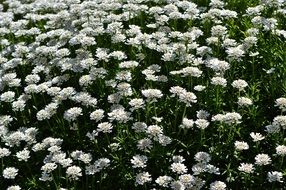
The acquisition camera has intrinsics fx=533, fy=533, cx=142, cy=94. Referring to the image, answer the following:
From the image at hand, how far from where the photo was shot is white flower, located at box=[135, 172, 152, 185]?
450 centimetres

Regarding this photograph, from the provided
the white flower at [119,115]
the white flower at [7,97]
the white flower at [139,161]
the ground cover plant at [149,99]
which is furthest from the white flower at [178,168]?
the white flower at [7,97]

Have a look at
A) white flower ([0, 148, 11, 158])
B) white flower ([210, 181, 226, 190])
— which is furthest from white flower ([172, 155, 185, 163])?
white flower ([0, 148, 11, 158])

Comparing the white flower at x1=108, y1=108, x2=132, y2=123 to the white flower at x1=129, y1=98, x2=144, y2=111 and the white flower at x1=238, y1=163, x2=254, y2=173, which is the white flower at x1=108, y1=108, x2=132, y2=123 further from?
the white flower at x1=238, y1=163, x2=254, y2=173

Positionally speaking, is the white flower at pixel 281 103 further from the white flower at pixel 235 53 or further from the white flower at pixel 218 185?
the white flower at pixel 218 185

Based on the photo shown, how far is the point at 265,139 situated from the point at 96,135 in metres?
1.56

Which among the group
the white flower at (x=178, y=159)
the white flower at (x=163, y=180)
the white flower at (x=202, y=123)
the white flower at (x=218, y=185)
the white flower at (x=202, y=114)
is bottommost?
the white flower at (x=163, y=180)

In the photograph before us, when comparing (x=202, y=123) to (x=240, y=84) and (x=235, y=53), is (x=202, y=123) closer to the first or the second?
(x=240, y=84)

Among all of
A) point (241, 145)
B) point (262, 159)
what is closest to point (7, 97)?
point (241, 145)

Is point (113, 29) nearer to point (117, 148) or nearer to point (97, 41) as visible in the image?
point (97, 41)

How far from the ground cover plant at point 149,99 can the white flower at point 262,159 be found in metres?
0.01

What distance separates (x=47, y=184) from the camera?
4863mm

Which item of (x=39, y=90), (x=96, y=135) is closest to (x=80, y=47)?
(x=39, y=90)

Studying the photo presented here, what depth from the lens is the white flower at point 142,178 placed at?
4.50 metres

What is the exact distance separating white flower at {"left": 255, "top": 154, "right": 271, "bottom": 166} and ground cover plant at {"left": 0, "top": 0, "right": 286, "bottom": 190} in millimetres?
10
